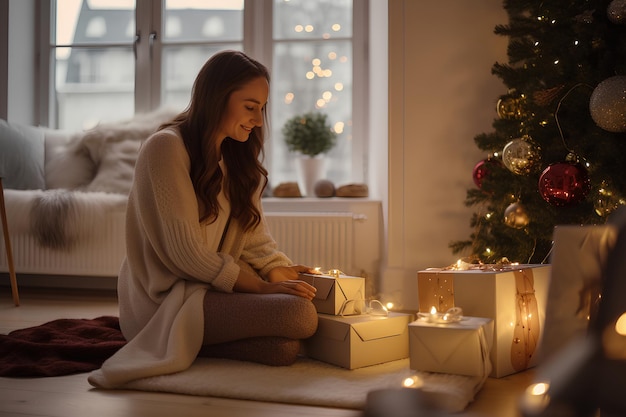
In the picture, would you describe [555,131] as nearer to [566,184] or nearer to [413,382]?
[566,184]

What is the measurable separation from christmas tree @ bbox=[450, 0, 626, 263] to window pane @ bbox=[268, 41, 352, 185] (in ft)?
4.39

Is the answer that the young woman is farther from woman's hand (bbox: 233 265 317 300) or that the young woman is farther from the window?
the window

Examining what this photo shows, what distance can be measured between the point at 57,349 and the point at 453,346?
1.12 metres

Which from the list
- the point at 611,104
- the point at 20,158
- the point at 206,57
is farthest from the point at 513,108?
the point at 20,158

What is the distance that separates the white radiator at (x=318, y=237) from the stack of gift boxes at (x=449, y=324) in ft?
4.18

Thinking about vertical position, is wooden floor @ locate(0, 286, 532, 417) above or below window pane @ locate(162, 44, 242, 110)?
below

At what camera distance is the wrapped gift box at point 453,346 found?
64.2 inches

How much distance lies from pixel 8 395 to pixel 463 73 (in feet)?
7.20

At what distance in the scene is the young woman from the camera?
5.78 feet

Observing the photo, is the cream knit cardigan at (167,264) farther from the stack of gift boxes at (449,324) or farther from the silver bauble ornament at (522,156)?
the silver bauble ornament at (522,156)

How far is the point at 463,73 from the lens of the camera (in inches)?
113

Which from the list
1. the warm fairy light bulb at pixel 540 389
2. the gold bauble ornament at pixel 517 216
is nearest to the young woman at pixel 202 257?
the gold bauble ornament at pixel 517 216

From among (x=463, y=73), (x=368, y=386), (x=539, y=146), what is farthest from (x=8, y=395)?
(x=463, y=73)

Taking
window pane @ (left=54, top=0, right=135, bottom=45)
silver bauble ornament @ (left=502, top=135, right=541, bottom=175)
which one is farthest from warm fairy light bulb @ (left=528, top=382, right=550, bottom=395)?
window pane @ (left=54, top=0, right=135, bottom=45)
